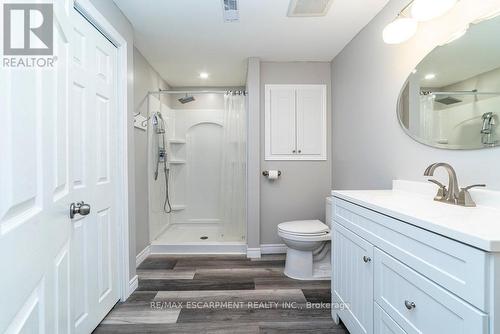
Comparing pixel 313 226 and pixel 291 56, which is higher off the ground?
pixel 291 56

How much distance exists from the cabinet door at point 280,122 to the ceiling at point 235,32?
0.38 metres

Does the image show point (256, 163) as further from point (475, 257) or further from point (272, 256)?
point (475, 257)

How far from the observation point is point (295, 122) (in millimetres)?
2838

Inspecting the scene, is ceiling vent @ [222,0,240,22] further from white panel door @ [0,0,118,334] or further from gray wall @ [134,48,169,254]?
gray wall @ [134,48,169,254]

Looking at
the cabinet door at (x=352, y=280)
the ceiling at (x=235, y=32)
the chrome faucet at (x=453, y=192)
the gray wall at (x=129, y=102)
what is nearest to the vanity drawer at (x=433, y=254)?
the cabinet door at (x=352, y=280)

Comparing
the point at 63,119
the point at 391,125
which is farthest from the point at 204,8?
the point at 391,125

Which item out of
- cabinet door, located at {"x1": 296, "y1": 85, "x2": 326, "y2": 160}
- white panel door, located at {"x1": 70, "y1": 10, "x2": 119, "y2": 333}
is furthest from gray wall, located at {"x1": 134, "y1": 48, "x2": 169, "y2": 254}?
cabinet door, located at {"x1": 296, "y1": 85, "x2": 326, "y2": 160}

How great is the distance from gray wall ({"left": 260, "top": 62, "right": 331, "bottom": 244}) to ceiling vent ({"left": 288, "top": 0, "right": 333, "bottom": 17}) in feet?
3.00

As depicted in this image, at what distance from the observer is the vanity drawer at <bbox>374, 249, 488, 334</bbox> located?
2.31ft

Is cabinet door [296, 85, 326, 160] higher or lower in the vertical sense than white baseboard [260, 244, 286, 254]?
higher

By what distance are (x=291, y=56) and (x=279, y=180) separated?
1.39m

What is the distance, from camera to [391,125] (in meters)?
1.78

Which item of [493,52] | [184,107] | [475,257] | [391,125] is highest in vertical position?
[184,107]

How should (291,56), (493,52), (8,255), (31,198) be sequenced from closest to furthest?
(8,255)
(31,198)
(493,52)
(291,56)
